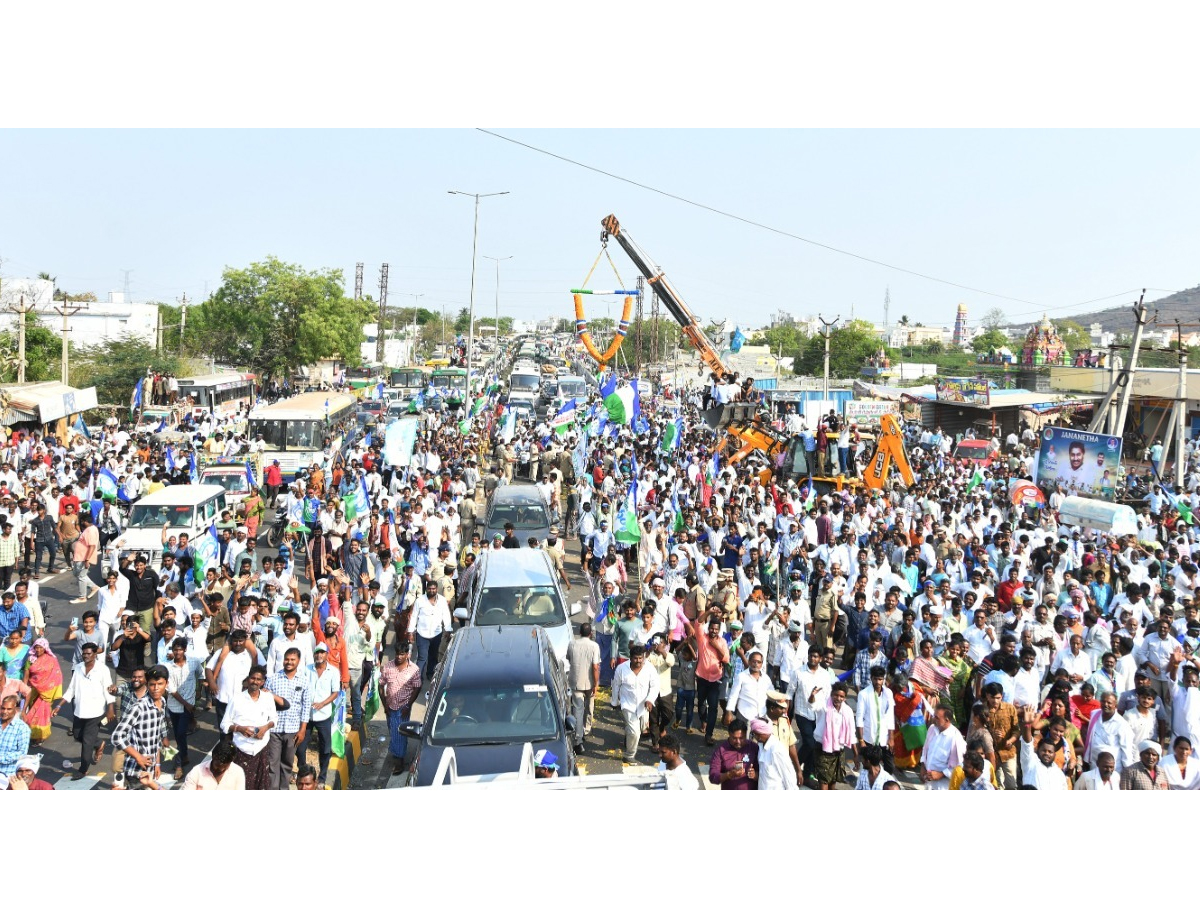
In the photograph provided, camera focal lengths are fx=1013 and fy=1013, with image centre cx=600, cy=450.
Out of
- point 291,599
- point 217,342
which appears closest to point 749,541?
point 291,599

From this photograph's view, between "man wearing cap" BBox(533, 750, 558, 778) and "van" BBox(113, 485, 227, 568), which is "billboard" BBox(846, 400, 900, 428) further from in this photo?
"man wearing cap" BBox(533, 750, 558, 778)

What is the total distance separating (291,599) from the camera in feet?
34.7

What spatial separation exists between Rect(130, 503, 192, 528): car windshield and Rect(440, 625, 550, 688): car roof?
786cm

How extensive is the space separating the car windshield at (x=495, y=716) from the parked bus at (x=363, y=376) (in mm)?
43029

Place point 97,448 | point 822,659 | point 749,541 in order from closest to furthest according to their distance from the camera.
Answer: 1. point 822,659
2. point 749,541
3. point 97,448

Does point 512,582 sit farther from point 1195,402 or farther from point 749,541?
point 1195,402

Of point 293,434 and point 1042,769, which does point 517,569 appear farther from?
point 293,434

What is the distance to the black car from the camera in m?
7.22

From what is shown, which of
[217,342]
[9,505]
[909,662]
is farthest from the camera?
[217,342]

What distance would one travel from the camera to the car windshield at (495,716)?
7418 mm

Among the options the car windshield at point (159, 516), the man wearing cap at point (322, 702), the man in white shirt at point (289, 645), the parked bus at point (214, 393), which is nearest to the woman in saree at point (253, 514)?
the car windshield at point (159, 516)

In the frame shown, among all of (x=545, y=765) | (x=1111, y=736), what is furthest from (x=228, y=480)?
(x=1111, y=736)

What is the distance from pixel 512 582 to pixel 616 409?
13.4 meters

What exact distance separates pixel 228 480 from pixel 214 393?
24.2 m
